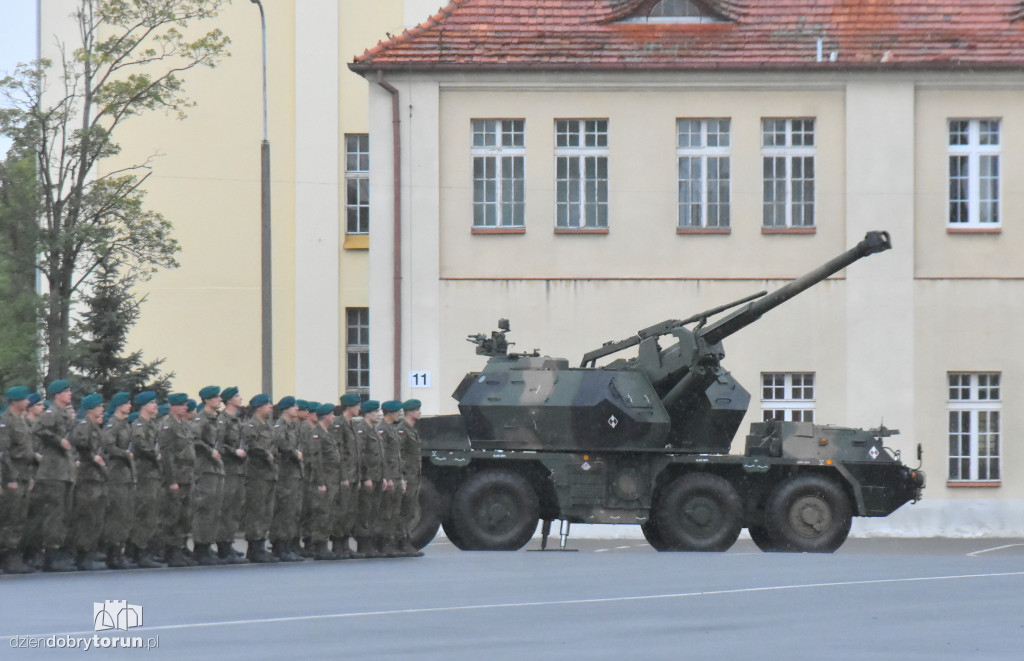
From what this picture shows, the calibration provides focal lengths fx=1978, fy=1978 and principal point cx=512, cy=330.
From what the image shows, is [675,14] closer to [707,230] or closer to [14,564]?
[707,230]

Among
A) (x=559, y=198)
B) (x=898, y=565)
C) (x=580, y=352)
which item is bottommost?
(x=898, y=565)

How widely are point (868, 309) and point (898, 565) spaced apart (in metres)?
10.8

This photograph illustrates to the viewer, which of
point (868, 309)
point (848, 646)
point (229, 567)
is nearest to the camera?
point (848, 646)

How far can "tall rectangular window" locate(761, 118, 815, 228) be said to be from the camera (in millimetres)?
30000

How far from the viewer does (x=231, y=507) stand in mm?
18828

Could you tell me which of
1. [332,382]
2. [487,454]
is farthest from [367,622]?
[332,382]

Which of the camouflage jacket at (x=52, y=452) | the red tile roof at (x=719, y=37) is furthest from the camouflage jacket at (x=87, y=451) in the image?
the red tile roof at (x=719, y=37)

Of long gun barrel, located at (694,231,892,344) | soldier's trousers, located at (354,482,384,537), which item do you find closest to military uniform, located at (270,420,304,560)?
soldier's trousers, located at (354,482,384,537)

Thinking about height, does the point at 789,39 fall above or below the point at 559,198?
above

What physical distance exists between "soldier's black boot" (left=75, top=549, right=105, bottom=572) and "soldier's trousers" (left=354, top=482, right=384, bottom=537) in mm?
3619

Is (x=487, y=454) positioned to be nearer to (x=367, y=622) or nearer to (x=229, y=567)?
(x=229, y=567)

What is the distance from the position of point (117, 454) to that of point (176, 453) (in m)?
0.78

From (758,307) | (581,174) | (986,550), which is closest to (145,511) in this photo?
(758,307)

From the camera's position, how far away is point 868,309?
96.9 feet
